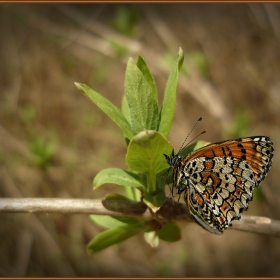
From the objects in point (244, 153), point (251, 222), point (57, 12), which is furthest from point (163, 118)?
point (57, 12)

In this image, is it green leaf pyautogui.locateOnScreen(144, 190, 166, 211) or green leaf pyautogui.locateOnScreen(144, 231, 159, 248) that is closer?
green leaf pyautogui.locateOnScreen(144, 190, 166, 211)

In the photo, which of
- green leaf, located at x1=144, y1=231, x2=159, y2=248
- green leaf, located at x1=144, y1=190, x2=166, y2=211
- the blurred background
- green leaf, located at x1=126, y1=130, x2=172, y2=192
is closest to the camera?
green leaf, located at x1=126, y1=130, x2=172, y2=192

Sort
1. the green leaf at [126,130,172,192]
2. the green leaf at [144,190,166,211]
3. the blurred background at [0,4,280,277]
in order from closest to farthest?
the green leaf at [126,130,172,192] < the green leaf at [144,190,166,211] < the blurred background at [0,4,280,277]

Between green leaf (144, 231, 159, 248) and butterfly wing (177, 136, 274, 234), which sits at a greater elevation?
butterfly wing (177, 136, 274, 234)

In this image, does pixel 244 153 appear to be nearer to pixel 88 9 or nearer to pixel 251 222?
→ pixel 251 222

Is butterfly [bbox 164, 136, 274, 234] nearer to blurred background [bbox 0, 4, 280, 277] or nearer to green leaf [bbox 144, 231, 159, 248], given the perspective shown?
green leaf [bbox 144, 231, 159, 248]

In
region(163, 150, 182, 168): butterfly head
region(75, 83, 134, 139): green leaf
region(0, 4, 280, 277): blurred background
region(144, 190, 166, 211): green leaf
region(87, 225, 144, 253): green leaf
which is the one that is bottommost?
region(0, 4, 280, 277): blurred background

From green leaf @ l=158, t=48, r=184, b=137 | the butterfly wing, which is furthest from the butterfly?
green leaf @ l=158, t=48, r=184, b=137

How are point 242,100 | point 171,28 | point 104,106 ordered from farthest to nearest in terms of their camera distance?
point 171,28 → point 242,100 → point 104,106
